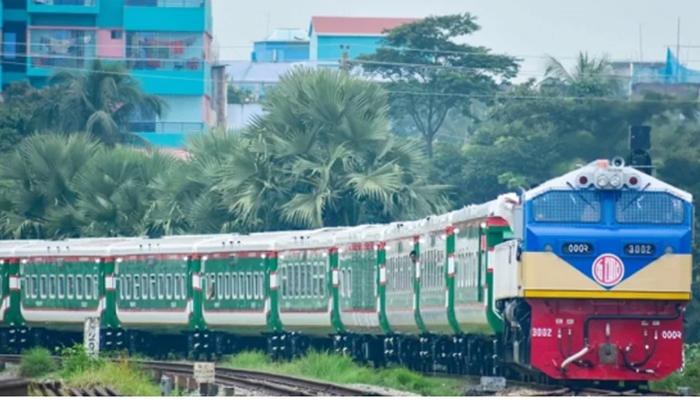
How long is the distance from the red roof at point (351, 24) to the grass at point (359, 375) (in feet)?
329

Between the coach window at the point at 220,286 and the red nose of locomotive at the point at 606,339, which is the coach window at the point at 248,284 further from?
the red nose of locomotive at the point at 606,339

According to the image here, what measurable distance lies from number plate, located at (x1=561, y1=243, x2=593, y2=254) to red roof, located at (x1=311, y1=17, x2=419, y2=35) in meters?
108

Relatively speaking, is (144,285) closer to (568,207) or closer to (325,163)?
(325,163)

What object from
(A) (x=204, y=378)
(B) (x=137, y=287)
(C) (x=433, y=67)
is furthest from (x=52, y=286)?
(C) (x=433, y=67)

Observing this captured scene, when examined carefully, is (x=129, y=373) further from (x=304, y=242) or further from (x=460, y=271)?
(x=304, y=242)

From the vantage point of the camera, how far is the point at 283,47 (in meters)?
147

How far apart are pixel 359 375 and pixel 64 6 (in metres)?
64.1

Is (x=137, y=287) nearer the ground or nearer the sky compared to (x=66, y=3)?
nearer the ground

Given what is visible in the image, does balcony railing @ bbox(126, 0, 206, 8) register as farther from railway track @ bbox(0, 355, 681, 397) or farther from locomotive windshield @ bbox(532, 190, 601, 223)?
locomotive windshield @ bbox(532, 190, 601, 223)

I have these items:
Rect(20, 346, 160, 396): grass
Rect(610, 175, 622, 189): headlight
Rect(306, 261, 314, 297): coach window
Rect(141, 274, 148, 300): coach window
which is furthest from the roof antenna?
Rect(610, 175, 622, 189): headlight

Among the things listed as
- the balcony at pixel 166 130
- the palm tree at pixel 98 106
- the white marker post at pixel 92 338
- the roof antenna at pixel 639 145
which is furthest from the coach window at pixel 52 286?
the balcony at pixel 166 130

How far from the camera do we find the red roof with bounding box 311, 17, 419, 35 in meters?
129

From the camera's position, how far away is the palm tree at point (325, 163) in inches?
1692

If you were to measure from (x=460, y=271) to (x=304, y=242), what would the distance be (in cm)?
839
